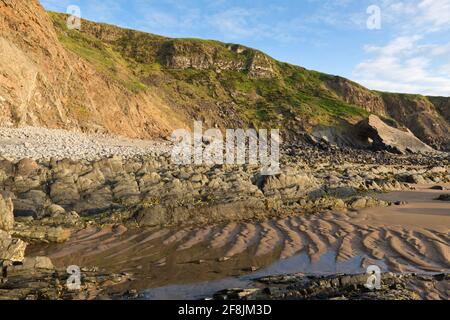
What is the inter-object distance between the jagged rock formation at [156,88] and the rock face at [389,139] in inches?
298

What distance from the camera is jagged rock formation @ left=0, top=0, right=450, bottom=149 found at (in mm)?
31047

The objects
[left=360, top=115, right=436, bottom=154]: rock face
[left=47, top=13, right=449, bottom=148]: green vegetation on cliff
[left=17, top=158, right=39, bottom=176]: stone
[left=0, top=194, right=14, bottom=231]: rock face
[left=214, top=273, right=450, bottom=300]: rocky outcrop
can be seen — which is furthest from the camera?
[left=47, top=13, right=449, bottom=148]: green vegetation on cliff

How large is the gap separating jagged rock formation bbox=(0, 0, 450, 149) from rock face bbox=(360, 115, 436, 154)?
7.58 metres

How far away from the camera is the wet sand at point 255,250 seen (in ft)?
26.1

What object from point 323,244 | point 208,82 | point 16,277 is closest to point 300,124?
point 208,82

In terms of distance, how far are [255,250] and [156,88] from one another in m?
52.7

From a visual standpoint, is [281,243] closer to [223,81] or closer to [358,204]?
[358,204]

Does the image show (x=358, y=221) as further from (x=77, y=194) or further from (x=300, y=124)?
(x=300, y=124)

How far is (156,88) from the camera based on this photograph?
59594 mm

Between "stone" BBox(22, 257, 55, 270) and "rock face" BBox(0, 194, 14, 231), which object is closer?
"stone" BBox(22, 257, 55, 270)

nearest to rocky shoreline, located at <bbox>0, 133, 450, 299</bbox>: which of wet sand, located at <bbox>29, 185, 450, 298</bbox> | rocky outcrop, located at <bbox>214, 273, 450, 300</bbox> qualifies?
wet sand, located at <bbox>29, 185, 450, 298</bbox>

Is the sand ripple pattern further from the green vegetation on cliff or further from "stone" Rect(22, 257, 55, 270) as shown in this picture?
the green vegetation on cliff

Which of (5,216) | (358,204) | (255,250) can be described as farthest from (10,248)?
(358,204)

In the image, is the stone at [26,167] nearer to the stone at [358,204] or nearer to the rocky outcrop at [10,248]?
the rocky outcrop at [10,248]
